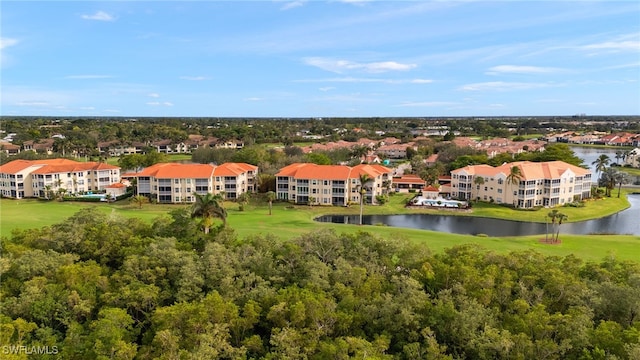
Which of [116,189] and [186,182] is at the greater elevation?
[186,182]

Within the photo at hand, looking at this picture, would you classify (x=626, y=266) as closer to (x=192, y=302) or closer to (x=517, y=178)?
(x=192, y=302)

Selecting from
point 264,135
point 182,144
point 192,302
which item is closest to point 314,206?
point 192,302

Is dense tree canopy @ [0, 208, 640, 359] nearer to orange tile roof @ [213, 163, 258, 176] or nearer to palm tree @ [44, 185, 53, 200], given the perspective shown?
orange tile roof @ [213, 163, 258, 176]

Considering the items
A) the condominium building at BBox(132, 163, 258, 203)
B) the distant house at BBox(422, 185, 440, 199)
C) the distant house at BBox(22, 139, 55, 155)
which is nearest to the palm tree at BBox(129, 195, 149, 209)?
the condominium building at BBox(132, 163, 258, 203)

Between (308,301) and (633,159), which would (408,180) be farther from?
(633,159)

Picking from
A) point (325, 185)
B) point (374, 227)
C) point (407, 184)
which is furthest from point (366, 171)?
point (374, 227)

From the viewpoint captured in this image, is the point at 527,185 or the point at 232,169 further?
the point at 232,169

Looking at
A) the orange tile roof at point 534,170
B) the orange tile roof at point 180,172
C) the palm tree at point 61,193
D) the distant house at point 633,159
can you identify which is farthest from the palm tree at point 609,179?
the palm tree at point 61,193
